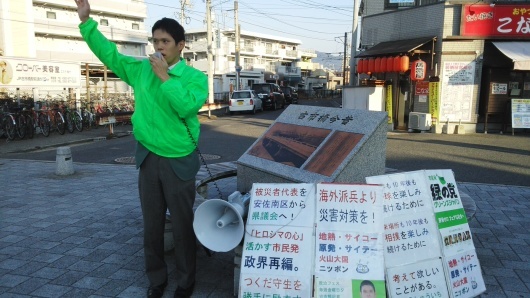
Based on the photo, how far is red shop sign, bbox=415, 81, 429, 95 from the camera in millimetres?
15031

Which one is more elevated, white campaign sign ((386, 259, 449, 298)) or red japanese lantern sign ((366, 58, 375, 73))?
red japanese lantern sign ((366, 58, 375, 73))

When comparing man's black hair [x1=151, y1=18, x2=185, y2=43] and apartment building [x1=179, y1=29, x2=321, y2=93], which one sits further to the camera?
apartment building [x1=179, y1=29, x2=321, y2=93]

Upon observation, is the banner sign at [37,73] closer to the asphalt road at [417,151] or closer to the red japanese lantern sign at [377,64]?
the asphalt road at [417,151]

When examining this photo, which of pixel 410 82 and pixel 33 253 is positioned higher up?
pixel 410 82

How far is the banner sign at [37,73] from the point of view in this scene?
1330 centimetres

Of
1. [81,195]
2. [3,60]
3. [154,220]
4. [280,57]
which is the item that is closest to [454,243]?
[154,220]

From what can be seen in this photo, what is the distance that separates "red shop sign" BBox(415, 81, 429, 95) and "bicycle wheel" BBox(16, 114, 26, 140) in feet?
45.8

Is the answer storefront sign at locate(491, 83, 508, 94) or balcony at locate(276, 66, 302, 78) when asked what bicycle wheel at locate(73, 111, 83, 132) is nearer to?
storefront sign at locate(491, 83, 508, 94)

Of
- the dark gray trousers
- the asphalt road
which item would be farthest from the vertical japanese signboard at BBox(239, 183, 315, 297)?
the asphalt road

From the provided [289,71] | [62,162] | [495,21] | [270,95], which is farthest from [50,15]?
[495,21]

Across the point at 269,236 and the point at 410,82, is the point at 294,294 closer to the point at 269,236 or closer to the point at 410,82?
the point at 269,236

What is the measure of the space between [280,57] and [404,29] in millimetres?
54907

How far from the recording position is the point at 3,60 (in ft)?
42.9

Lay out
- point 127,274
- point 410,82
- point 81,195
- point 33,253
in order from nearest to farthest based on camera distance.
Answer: point 127,274
point 33,253
point 81,195
point 410,82
